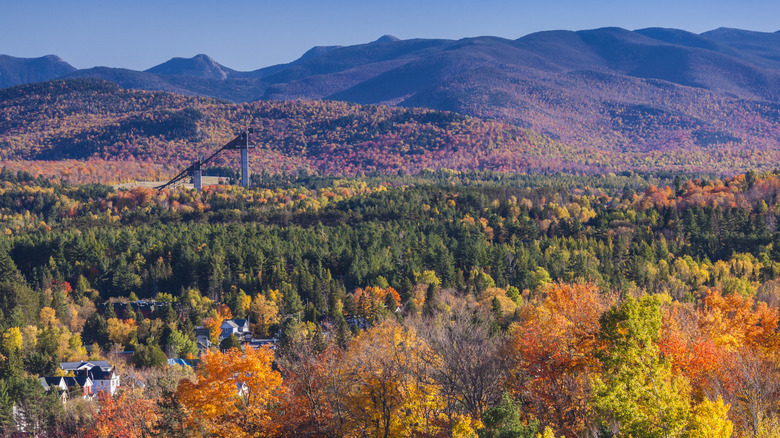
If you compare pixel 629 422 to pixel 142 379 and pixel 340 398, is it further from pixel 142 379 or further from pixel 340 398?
pixel 142 379

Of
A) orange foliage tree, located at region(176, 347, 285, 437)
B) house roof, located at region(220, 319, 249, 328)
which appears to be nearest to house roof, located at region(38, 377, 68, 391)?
house roof, located at region(220, 319, 249, 328)

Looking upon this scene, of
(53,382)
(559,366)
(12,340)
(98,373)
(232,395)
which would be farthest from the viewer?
(12,340)

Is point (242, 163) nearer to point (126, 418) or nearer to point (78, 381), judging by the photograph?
point (78, 381)

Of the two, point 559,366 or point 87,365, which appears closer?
point 559,366

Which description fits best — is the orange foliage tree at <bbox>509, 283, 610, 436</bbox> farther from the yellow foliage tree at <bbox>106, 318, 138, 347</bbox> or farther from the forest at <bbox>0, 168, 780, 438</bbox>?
the yellow foliage tree at <bbox>106, 318, 138, 347</bbox>

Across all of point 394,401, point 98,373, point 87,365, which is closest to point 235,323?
point 87,365

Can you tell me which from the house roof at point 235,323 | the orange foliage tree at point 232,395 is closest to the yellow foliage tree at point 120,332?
the house roof at point 235,323

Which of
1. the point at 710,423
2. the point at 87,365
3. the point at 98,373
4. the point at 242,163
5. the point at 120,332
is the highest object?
the point at 710,423

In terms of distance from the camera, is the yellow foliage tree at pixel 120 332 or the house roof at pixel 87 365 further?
the yellow foliage tree at pixel 120 332

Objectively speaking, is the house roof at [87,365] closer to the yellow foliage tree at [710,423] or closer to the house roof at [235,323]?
the house roof at [235,323]

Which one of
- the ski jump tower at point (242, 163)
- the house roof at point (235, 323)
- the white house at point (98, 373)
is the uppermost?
the ski jump tower at point (242, 163)
